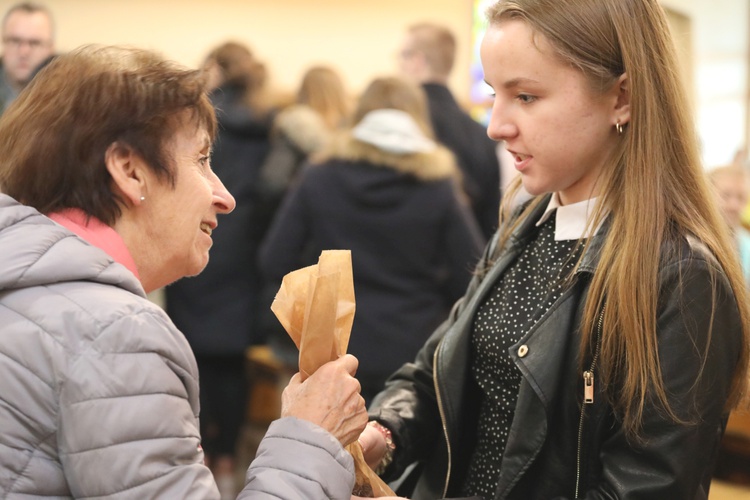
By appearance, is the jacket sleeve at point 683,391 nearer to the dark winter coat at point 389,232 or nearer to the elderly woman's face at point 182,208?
the elderly woman's face at point 182,208

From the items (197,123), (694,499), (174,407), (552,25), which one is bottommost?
(694,499)

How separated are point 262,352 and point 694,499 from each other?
405cm

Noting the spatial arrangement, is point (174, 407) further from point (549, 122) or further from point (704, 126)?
point (704, 126)

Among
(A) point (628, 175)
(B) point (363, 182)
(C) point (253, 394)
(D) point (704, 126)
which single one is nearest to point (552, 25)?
(A) point (628, 175)

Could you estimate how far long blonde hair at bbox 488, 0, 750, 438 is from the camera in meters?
1.68

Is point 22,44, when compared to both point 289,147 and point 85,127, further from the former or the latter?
point 85,127

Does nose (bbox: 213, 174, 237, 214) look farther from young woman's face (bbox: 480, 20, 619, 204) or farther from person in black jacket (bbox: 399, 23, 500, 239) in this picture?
person in black jacket (bbox: 399, 23, 500, 239)

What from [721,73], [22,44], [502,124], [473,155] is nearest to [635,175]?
[502,124]

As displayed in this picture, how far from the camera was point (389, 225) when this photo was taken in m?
3.92

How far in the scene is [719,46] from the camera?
7879mm

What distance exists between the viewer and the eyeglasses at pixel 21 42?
468 cm

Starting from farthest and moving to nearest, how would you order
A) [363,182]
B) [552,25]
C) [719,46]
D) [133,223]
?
[719,46] → [363,182] → [552,25] → [133,223]

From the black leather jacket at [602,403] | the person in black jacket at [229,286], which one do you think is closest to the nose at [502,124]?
the black leather jacket at [602,403]

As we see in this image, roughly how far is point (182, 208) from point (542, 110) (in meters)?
0.65
